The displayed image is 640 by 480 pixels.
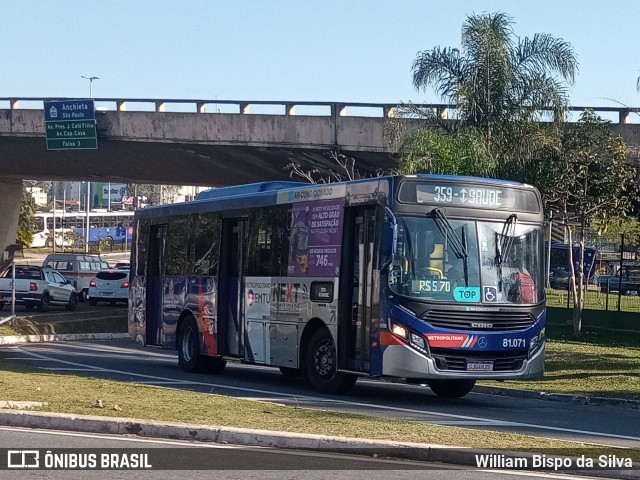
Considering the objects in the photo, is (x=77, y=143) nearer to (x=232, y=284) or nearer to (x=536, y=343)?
(x=232, y=284)

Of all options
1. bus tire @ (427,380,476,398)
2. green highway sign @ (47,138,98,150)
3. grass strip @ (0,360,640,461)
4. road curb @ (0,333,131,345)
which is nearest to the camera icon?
grass strip @ (0,360,640,461)

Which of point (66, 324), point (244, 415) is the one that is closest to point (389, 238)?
point (244, 415)

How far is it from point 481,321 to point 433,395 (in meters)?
3.12

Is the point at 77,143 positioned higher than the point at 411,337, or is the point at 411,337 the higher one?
the point at 77,143

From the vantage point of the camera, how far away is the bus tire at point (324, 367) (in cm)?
1693

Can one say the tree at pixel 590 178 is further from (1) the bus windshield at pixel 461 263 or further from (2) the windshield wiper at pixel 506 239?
(1) the bus windshield at pixel 461 263

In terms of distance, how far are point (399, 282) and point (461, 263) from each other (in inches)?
38.0

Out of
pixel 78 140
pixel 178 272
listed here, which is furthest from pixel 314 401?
pixel 78 140

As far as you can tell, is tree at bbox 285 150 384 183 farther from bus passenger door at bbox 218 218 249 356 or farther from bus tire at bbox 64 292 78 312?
bus passenger door at bbox 218 218 249 356

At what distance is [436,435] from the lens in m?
11.2

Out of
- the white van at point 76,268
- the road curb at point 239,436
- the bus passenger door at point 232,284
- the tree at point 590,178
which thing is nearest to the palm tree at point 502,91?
the tree at point 590,178

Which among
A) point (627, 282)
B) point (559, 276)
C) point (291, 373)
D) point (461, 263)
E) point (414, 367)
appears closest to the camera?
point (414, 367)

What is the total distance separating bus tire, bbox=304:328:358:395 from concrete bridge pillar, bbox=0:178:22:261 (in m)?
41.4

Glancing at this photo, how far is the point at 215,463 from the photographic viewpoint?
972cm
